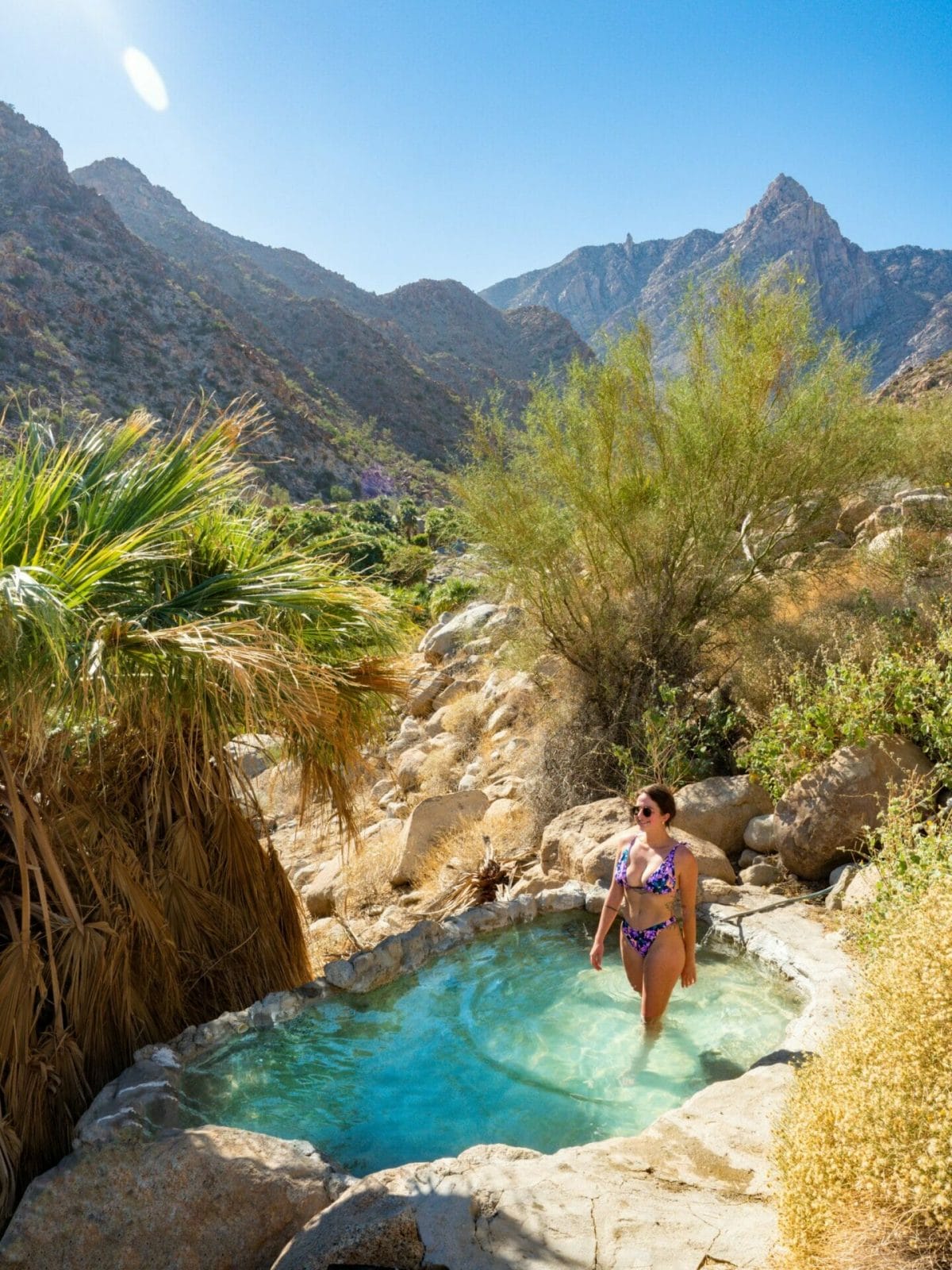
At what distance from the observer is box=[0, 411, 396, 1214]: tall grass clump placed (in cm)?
337

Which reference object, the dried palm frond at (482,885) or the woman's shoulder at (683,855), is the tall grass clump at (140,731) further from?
the dried palm frond at (482,885)

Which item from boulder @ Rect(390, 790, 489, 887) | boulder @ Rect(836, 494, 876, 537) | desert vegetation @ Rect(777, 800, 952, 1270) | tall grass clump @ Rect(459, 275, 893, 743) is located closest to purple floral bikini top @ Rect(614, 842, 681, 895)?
desert vegetation @ Rect(777, 800, 952, 1270)

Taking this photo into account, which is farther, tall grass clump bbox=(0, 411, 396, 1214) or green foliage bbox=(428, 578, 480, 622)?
green foliage bbox=(428, 578, 480, 622)

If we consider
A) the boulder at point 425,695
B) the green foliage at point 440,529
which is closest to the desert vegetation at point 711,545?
the boulder at point 425,695

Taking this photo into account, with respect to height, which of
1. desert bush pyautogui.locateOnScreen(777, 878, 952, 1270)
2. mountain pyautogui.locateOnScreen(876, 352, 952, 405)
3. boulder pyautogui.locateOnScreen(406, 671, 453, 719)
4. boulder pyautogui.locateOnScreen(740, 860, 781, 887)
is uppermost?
mountain pyautogui.locateOnScreen(876, 352, 952, 405)

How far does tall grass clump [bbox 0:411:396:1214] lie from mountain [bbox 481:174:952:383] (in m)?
45.5

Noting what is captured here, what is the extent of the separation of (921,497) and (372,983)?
389 inches

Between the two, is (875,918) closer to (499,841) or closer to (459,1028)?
(459,1028)

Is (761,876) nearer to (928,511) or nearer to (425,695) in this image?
(928,511)

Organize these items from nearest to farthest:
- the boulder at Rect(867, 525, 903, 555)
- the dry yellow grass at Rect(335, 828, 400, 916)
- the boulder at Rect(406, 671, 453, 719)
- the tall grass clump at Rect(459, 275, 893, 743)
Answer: the dry yellow grass at Rect(335, 828, 400, 916) < the tall grass clump at Rect(459, 275, 893, 743) < the boulder at Rect(867, 525, 903, 555) < the boulder at Rect(406, 671, 453, 719)

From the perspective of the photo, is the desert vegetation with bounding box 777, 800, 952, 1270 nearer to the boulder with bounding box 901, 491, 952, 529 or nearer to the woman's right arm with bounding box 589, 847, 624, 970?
the woman's right arm with bounding box 589, 847, 624, 970

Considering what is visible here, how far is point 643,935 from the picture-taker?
4531mm

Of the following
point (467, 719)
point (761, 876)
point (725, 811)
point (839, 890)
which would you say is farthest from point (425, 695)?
point (839, 890)

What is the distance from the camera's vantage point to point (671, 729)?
768cm
